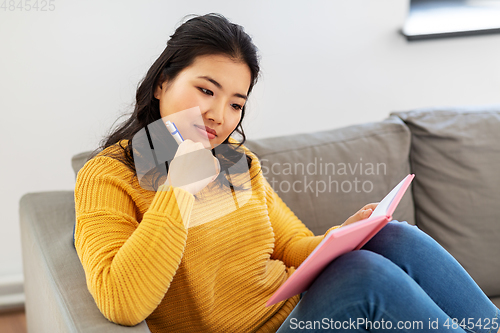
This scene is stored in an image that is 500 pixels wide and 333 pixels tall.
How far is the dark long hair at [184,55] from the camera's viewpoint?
918 mm

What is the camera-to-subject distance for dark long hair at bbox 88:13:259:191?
918 millimetres

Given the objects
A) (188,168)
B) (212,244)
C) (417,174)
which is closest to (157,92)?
(188,168)

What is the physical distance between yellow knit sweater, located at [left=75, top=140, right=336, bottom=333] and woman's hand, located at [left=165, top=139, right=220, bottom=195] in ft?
0.08

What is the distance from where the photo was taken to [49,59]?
4.41ft

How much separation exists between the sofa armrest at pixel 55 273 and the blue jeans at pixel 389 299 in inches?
11.6

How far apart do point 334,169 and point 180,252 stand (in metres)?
0.65

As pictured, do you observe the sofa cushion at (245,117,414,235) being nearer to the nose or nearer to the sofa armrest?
the nose

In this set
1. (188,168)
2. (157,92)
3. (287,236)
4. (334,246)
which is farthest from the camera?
(287,236)

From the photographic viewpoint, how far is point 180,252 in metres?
0.76

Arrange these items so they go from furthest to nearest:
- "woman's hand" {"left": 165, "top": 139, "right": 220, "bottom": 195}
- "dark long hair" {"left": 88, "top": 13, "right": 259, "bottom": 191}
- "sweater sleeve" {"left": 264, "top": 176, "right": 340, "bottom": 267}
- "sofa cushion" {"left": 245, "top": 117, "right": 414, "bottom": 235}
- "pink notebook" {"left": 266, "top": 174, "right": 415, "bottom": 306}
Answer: "sofa cushion" {"left": 245, "top": 117, "right": 414, "bottom": 235} < "sweater sleeve" {"left": 264, "top": 176, "right": 340, "bottom": 267} < "dark long hair" {"left": 88, "top": 13, "right": 259, "bottom": 191} < "woman's hand" {"left": 165, "top": 139, "right": 220, "bottom": 195} < "pink notebook" {"left": 266, "top": 174, "right": 415, "bottom": 306}

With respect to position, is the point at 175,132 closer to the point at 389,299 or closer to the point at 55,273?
the point at 55,273

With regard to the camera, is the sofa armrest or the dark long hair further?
the dark long hair

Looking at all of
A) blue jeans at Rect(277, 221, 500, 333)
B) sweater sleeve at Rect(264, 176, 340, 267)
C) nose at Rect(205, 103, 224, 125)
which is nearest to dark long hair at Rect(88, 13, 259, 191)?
nose at Rect(205, 103, 224, 125)

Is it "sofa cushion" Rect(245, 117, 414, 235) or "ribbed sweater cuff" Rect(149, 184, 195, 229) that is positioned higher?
"ribbed sweater cuff" Rect(149, 184, 195, 229)
